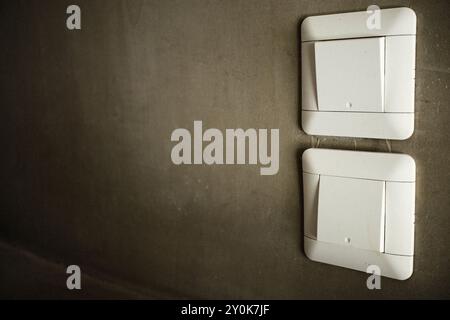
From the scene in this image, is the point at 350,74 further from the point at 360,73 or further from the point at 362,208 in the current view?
the point at 362,208

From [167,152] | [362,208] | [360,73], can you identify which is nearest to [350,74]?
[360,73]

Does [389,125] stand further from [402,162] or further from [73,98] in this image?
[73,98]

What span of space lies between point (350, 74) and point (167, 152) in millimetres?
457

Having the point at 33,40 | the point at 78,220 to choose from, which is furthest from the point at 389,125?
the point at 33,40

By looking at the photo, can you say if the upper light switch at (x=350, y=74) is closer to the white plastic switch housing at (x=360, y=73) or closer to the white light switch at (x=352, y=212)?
the white plastic switch housing at (x=360, y=73)

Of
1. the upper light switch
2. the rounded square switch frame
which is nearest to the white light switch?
the rounded square switch frame

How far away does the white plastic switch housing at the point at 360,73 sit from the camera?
72cm

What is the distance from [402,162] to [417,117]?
71 millimetres

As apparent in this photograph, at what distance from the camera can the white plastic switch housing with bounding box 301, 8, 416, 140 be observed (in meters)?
0.72

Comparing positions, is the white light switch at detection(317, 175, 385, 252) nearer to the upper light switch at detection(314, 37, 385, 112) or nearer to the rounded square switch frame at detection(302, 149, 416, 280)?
the rounded square switch frame at detection(302, 149, 416, 280)

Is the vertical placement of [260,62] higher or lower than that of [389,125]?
higher

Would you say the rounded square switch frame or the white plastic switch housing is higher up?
the white plastic switch housing

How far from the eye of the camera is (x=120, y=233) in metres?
1.18

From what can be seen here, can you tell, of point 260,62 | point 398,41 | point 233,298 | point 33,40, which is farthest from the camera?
point 33,40
